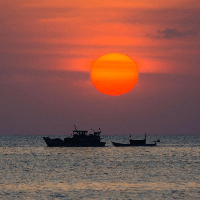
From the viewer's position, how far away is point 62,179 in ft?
204

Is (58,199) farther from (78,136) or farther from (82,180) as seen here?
(78,136)

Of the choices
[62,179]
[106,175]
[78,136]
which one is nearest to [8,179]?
[62,179]

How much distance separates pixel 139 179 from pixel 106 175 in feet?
21.4

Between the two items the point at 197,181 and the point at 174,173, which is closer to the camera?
the point at 197,181

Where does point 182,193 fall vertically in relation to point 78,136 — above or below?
below

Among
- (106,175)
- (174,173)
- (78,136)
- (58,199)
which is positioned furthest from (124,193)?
(78,136)

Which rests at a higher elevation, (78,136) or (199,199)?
(78,136)

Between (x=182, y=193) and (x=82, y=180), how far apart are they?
1570cm

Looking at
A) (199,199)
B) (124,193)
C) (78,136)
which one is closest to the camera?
(199,199)

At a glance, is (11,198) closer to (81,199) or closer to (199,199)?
(81,199)

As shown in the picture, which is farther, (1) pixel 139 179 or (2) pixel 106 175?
(2) pixel 106 175

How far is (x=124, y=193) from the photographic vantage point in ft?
163

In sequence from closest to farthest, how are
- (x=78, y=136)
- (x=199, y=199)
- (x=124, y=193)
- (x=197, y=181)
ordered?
(x=199, y=199)
(x=124, y=193)
(x=197, y=181)
(x=78, y=136)

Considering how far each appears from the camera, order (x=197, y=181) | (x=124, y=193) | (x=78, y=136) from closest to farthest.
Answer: (x=124, y=193) < (x=197, y=181) < (x=78, y=136)
